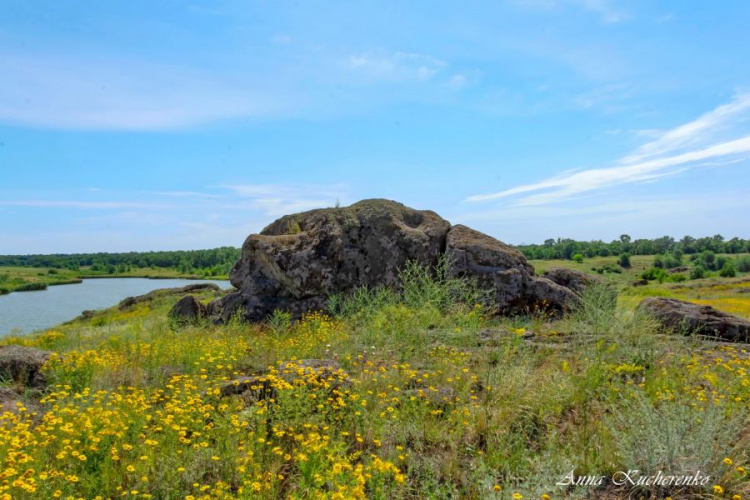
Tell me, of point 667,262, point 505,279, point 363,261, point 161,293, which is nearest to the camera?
point 505,279

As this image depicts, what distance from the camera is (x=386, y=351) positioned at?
6.82 metres

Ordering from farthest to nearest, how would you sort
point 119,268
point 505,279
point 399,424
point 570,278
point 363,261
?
point 119,268 < point 570,278 < point 363,261 < point 505,279 < point 399,424

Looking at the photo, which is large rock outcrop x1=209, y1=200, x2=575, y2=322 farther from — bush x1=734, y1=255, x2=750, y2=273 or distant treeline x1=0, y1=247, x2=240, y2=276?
bush x1=734, y1=255, x2=750, y2=273

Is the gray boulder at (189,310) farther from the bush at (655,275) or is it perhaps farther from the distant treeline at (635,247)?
the distant treeline at (635,247)

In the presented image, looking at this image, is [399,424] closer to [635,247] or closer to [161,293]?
[161,293]

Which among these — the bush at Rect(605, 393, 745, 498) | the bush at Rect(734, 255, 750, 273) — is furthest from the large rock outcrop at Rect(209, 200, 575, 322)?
the bush at Rect(734, 255, 750, 273)

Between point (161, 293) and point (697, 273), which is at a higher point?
point (161, 293)

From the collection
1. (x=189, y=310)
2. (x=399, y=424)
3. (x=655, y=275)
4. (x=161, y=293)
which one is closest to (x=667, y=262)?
(x=655, y=275)

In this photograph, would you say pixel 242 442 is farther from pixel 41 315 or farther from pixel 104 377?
pixel 41 315

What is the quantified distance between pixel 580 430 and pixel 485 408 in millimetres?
889

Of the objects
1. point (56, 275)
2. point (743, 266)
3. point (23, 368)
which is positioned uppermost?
point (23, 368)

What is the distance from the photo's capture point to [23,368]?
6301 mm

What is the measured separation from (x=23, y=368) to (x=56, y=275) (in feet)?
287
